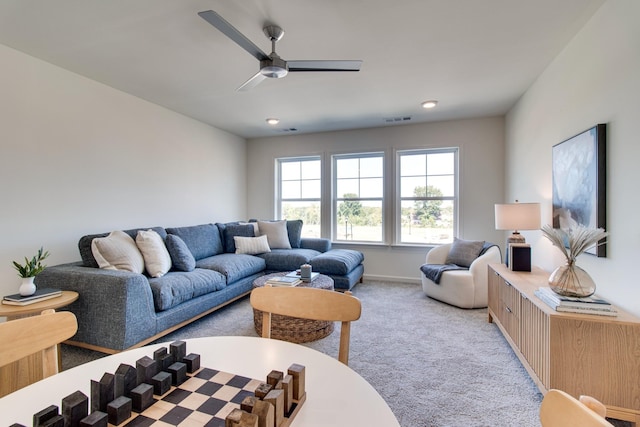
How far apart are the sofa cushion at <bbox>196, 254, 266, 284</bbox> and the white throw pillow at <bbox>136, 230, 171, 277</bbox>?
1.68 feet

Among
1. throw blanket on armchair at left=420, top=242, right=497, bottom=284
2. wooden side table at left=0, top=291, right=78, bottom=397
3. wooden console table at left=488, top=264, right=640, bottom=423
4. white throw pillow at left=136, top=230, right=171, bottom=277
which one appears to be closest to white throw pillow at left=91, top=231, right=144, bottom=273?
white throw pillow at left=136, top=230, right=171, bottom=277

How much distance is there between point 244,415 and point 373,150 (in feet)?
15.5

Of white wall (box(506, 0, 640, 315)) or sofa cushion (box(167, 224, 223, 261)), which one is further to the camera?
sofa cushion (box(167, 224, 223, 261))

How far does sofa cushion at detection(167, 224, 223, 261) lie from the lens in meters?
3.73

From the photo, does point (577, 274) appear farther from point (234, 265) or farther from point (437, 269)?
point (234, 265)

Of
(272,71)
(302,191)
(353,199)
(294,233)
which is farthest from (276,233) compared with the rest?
(272,71)

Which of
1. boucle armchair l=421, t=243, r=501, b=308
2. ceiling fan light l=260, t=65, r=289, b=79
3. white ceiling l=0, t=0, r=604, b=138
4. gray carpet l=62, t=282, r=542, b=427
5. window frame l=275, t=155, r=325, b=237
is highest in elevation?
white ceiling l=0, t=0, r=604, b=138

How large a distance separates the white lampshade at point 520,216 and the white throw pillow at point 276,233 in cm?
296

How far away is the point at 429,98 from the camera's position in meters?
3.62

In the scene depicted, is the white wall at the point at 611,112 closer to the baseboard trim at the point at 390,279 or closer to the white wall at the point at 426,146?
the white wall at the point at 426,146

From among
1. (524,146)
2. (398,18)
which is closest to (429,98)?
(524,146)

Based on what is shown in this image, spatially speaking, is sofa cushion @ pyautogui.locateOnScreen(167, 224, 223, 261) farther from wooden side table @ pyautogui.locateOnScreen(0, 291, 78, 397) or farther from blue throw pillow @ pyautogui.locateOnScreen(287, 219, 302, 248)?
wooden side table @ pyautogui.locateOnScreen(0, 291, 78, 397)

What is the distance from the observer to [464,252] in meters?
3.92

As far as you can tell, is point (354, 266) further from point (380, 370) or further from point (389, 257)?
point (380, 370)
